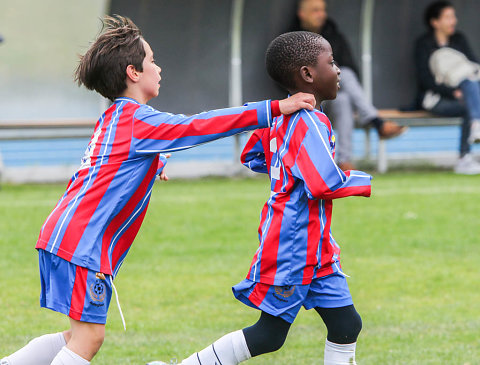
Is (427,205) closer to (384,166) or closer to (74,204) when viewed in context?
(384,166)

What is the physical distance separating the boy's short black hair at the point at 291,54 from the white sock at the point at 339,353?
3.35 ft

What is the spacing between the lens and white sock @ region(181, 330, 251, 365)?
3.47m

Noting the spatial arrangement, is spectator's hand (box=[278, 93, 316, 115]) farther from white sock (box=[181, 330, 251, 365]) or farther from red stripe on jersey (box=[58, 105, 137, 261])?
white sock (box=[181, 330, 251, 365])

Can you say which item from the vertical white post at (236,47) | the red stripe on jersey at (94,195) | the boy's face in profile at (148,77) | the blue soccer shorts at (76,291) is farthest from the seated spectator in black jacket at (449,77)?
the blue soccer shorts at (76,291)

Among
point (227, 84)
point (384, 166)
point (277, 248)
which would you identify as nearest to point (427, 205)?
point (384, 166)

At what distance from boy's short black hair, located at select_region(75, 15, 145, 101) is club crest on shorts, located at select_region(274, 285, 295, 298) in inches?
37.6

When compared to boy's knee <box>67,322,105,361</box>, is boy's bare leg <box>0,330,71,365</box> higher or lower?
lower

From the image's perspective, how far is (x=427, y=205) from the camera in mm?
8617

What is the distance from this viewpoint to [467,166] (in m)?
11.0

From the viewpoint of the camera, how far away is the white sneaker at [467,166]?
10922mm

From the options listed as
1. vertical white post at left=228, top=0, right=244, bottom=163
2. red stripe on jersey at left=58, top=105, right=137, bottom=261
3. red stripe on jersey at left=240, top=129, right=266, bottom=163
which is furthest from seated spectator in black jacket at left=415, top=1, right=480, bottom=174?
red stripe on jersey at left=58, top=105, right=137, bottom=261

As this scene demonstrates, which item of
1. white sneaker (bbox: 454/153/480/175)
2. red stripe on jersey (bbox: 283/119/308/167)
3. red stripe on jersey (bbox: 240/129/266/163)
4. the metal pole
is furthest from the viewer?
the metal pole

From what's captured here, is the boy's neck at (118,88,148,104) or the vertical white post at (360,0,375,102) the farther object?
the vertical white post at (360,0,375,102)

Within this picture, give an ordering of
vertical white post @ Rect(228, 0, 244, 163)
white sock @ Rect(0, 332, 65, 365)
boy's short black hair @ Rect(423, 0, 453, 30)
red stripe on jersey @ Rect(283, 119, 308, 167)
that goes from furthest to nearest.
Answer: vertical white post @ Rect(228, 0, 244, 163), boy's short black hair @ Rect(423, 0, 453, 30), white sock @ Rect(0, 332, 65, 365), red stripe on jersey @ Rect(283, 119, 308, 167)
